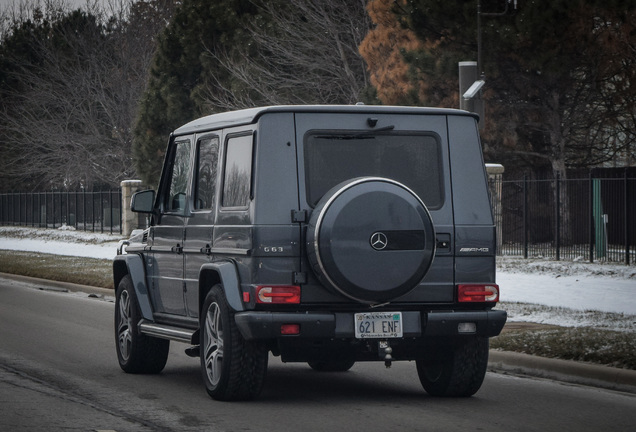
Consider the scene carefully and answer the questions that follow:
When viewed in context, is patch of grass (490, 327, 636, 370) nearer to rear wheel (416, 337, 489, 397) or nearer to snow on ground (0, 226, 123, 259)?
rear wheel (416, 337, 489, 397)

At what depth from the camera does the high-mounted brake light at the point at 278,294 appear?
8555mm

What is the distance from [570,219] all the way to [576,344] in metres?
17.5

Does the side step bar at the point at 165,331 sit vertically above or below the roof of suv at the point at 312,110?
below

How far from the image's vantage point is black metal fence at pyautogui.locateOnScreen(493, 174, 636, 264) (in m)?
25.7

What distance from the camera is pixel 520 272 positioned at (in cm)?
2289

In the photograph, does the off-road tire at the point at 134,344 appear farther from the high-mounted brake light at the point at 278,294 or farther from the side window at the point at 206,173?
the high-mounted brake light at the point at 278,294

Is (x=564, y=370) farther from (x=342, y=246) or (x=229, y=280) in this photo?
(x=229, y=280)

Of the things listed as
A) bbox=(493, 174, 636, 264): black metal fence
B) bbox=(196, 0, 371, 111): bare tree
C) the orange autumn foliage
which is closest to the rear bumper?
bbox=(493, 174, 636, 264): black metal fence

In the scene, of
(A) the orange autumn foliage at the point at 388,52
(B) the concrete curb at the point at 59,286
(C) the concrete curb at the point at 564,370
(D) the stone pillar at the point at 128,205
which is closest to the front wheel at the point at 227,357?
(C) the concrete curb at the point at 564,370

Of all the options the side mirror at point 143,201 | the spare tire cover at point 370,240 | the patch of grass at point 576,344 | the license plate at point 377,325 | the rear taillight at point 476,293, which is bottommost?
the patch of grass at point 576,344

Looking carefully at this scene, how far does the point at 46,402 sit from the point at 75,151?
45012 millimetres

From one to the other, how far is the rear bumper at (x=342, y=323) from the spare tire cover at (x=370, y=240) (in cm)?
25

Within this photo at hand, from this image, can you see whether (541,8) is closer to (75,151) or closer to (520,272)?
(520,272)

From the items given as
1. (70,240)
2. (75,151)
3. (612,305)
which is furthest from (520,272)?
(75,151)
